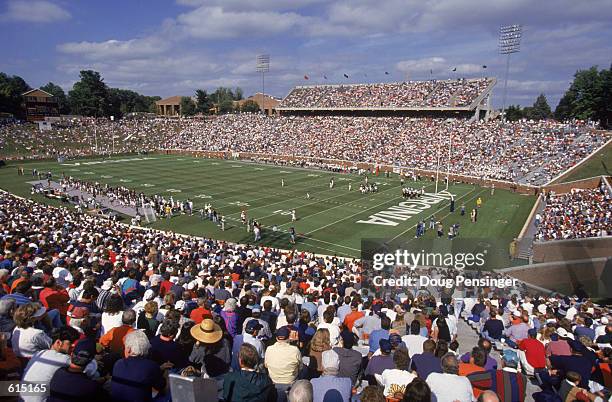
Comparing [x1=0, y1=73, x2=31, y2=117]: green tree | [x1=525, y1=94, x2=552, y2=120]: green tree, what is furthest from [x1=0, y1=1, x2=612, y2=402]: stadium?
[x1=525, y1=94, x2=552, y2=120]: green tree

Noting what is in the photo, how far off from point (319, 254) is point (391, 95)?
64.5 metres

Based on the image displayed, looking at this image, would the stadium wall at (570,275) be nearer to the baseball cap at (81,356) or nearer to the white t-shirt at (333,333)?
the white t-shirt at (333,333)

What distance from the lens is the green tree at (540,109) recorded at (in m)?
137

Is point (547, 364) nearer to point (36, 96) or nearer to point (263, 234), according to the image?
point (263, 234)

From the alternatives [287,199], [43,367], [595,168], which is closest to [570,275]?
[43,367]

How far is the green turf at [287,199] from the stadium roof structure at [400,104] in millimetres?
25902

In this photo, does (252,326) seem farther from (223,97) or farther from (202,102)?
(223,97)

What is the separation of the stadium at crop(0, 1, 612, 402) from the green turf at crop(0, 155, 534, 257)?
29 cm

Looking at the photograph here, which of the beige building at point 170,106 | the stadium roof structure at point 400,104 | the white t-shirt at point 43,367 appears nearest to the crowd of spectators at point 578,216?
the white t-shirt at point 43,367

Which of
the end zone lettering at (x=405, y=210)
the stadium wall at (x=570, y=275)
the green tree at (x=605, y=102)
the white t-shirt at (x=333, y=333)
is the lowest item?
the stadium wall at (x=570, y=275)

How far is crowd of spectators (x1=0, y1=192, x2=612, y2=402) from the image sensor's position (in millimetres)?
4715

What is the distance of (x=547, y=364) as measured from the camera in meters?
6.90

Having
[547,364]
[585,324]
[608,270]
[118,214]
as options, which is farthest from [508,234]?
[118,214]

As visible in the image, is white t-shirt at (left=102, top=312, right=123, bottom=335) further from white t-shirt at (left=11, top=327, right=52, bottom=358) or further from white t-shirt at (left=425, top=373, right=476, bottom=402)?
white t-shirt at (left=425, top=373, right=476, bottom=402)
